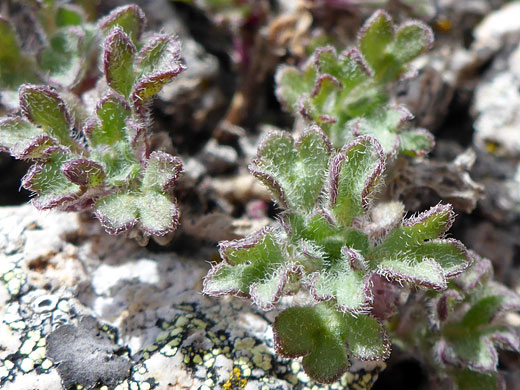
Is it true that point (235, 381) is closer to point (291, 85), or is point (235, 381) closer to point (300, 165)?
point (300, 165)

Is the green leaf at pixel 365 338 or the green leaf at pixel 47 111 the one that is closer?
the green leaf at pixel 365 338

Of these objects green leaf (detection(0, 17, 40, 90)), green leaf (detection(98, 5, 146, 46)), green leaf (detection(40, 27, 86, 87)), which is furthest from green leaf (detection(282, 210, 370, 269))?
green leaf (detection(0, 17, 40, 90))

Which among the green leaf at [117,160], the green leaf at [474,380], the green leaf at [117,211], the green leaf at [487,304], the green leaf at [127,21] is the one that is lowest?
the green leaf at [474,380]

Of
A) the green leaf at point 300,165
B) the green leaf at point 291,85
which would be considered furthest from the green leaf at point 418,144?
the green leaf at point 291,85

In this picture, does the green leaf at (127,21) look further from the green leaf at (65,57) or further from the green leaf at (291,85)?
the green leaf at (291,85)

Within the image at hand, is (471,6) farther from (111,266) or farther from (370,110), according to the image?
(111,266)

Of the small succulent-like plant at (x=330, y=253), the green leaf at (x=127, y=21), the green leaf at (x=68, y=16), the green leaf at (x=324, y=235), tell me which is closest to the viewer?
the small succulent-like plant at (x=330, y=253)

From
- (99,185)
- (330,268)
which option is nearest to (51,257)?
(99,185)
